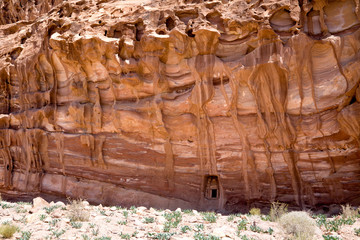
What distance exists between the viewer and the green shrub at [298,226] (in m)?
5.48

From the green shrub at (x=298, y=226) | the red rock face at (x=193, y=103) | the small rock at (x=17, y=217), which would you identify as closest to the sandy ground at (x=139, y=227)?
the small rock at (x=17, y=217)

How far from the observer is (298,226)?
5.61 metres

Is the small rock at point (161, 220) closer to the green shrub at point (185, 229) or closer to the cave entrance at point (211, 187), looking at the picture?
the green shrub at point (185, 229)

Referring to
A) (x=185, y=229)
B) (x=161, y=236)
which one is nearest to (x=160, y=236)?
(x=161, y=236)

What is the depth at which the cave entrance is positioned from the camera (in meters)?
10.4

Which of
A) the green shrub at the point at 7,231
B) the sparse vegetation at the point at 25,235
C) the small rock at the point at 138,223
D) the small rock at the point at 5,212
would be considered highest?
the green shrub at the point at 7,231

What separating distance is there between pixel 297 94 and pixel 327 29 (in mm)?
2132

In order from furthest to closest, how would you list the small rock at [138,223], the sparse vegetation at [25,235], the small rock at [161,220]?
the small rock at [161,220] → the small rock at [138,223] → the sparse vegetation at [25,235]

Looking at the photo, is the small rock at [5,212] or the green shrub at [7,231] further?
the small rock at [5,212]

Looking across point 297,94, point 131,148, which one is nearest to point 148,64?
point 131,148

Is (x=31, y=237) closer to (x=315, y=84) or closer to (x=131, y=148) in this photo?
(x=131, y=148)

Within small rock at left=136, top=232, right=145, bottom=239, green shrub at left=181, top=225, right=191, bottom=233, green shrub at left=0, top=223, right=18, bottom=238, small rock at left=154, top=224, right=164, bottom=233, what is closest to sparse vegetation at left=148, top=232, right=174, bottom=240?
small rock at left=136, top=232, right=145, bottom=239

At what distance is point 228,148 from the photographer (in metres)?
9.98

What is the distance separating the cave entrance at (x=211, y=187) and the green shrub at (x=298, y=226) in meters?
4.40
